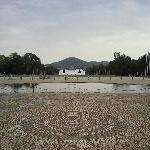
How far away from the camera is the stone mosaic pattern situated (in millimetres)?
14992

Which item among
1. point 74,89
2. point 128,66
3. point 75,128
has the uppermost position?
→ point 128,66

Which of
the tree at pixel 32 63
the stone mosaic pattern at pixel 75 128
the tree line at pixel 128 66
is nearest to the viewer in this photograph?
the stone mosaic pattern at pixel 75 128

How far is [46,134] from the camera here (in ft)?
56.0

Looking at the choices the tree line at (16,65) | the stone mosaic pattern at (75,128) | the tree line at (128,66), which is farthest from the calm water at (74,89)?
the tree line at (16,65)

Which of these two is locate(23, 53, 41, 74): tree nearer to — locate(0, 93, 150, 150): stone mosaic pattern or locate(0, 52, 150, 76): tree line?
locate(0, 52, 150, 76): tree line

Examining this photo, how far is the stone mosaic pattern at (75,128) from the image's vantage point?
14992 millimetres

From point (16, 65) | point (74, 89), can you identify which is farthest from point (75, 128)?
point (16, 65)

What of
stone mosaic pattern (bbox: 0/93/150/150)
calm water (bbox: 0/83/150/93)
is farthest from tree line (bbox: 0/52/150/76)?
stone mosaic pattern (bbox: 0/93/150/150)

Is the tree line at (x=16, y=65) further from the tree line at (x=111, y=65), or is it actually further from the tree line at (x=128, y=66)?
the tree line at (x=128, y=66)

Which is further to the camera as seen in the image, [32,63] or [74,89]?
[32,63]

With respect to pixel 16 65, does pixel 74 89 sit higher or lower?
lower

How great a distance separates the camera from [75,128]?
18484 mm

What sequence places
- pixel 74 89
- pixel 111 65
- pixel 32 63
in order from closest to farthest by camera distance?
pixel 74 89, pixel 32 63, pixel 111 65

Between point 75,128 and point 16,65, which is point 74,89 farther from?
point 16,65
